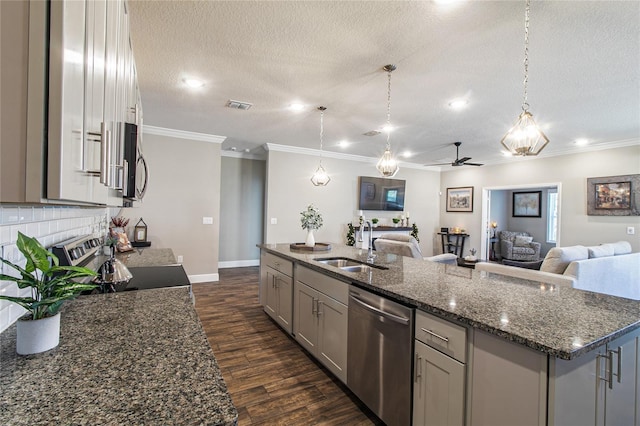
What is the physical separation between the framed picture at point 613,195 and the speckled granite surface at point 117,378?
676 centimetres

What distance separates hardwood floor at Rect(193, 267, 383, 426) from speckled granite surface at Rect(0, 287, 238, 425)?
1.29 metres

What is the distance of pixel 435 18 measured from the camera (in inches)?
78.4

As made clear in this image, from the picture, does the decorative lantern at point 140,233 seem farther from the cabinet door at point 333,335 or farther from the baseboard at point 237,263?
the cabinet door at point 333,335

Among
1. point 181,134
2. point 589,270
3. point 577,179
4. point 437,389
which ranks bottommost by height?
point 437,389

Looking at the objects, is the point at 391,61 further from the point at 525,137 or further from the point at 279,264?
the point at 279,264

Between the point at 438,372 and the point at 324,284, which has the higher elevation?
the point at 324,284

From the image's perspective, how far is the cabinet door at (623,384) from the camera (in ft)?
4.24

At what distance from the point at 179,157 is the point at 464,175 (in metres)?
6.70

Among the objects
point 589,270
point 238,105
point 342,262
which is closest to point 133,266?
point 342,262

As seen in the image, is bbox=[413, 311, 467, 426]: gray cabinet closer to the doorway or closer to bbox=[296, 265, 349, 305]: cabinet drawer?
bbox=[296, 265, 349, 305]: cabinet drawer

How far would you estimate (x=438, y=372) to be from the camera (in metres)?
1.50

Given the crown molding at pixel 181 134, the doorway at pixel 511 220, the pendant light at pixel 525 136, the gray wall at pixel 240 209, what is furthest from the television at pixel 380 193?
the pendant light at pixel 525 136

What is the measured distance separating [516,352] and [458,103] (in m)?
3.06

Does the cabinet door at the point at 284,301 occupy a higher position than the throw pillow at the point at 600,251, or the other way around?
the throw pillow at the point at 600,251
